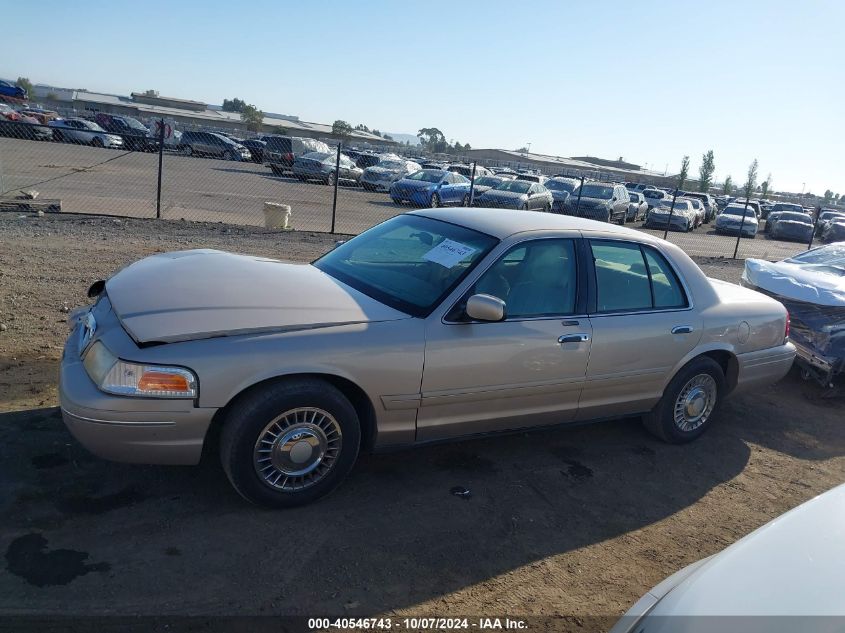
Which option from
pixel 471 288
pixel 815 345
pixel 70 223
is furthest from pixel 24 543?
pixel 70 223

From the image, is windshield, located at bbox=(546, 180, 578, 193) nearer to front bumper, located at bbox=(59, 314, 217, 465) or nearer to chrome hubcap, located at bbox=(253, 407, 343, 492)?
chrome hubcap, located at bbox=(253, 407, 343, 492)

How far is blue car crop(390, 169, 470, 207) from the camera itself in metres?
21.5

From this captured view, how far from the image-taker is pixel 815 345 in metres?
6.78

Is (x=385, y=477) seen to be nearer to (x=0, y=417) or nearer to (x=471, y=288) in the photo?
(x=471, y=288)

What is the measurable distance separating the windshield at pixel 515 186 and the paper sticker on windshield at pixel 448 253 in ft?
60.9

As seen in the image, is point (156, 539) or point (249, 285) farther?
point (249, 285)

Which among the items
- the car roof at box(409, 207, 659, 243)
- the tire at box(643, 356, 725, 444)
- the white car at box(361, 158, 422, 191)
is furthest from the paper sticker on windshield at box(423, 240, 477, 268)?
the white car at box(361, 158, 422, 191)

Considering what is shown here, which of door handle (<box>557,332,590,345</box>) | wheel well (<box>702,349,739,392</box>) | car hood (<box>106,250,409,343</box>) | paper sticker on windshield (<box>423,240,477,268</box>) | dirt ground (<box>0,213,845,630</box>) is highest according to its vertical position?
paper sticker on windshield (<box>423,240,477,268</box>)

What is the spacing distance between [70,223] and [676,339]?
962 cm

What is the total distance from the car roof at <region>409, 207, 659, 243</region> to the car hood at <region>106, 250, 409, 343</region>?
950mm

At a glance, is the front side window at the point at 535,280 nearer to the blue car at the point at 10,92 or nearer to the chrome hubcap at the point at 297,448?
the chrome hubcap at the point at 297,448

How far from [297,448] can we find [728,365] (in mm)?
3646

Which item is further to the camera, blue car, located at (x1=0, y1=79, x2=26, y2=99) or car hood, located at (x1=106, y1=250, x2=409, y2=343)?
blue car, located at (x1=0, y1=79, x2=26, y2=99)

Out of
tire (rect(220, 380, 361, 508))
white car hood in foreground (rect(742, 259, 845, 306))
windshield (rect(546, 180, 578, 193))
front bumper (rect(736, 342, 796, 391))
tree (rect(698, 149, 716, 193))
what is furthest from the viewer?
tree (rect(698, 149, 716, 193))
